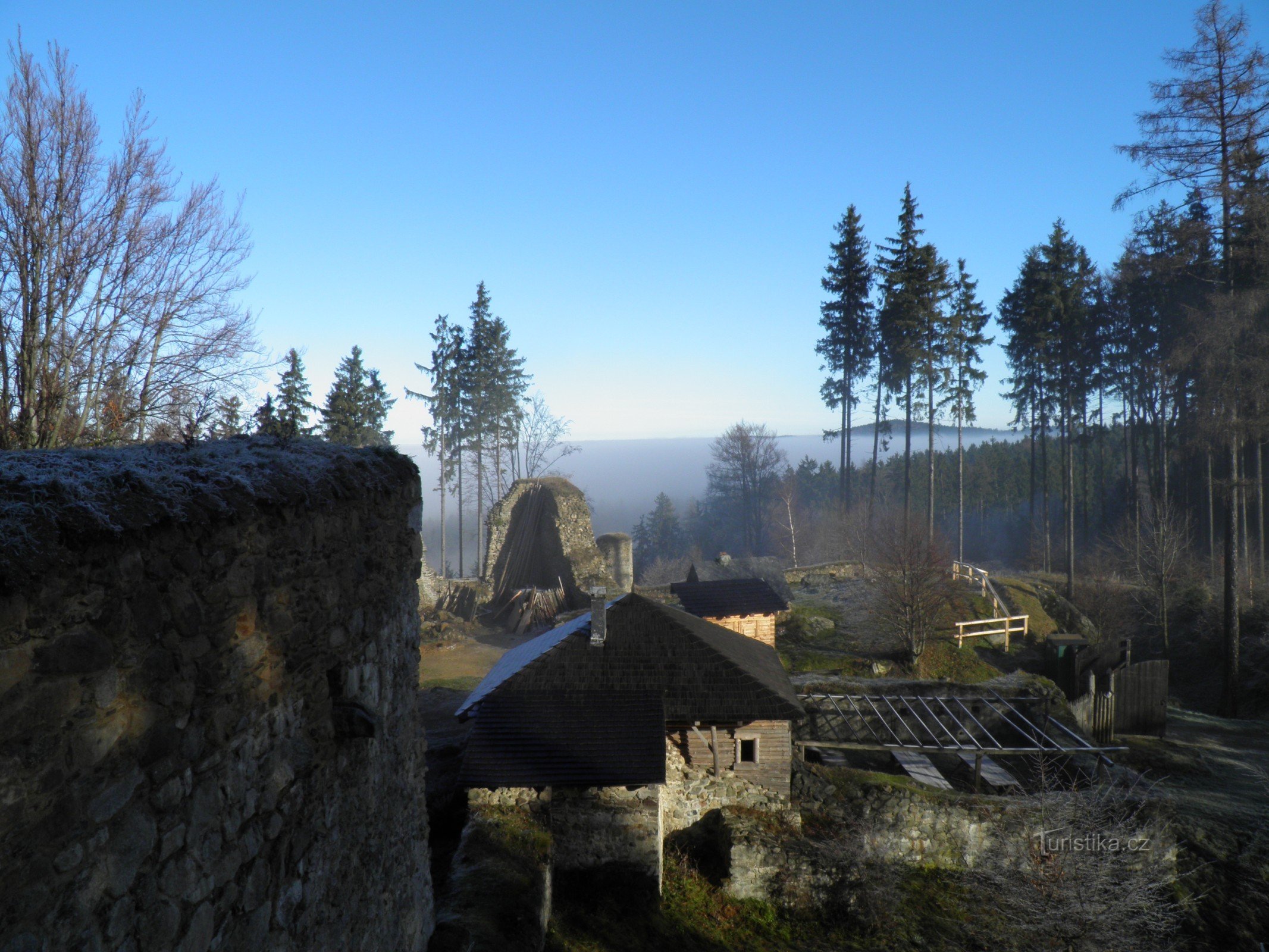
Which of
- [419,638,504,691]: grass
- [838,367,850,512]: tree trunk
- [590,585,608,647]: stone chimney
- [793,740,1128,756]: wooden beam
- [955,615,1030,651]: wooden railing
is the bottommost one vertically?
[419,638,504,691]: grass

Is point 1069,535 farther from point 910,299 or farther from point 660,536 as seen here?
point 660,536

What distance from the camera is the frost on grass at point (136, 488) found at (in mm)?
1739

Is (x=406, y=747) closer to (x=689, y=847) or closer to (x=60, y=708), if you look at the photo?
(x=60, y=708)

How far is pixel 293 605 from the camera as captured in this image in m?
3.11

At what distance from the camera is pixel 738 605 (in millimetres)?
19688

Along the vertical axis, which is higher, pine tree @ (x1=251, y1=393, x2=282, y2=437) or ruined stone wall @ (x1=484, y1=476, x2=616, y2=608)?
pine tree @ (x1=251, y1=393, x2=282, y2=437)

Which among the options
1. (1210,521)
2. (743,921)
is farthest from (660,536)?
(743,921)

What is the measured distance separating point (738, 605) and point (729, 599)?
0.32 meters

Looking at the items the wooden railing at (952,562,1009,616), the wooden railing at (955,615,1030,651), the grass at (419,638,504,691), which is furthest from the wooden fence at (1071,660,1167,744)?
the grass at (419,638,504,691)

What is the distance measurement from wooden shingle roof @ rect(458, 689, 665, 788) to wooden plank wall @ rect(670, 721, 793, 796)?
145 centimetres

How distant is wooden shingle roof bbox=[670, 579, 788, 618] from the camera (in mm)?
19484

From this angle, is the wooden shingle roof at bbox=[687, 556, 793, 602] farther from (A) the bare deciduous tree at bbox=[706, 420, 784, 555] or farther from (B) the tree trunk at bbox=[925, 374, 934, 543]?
(A) the bare deciduous tree at bbox=[706, 420, 784, 555]

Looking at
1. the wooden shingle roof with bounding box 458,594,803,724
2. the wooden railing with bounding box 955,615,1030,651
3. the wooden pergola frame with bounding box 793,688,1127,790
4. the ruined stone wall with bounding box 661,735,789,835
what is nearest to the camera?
the wooden shingle roof with bounding box 458,594,803,724

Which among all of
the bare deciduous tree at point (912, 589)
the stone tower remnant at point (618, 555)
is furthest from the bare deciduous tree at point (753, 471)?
the bare deciduous tree at point (912, 589)
